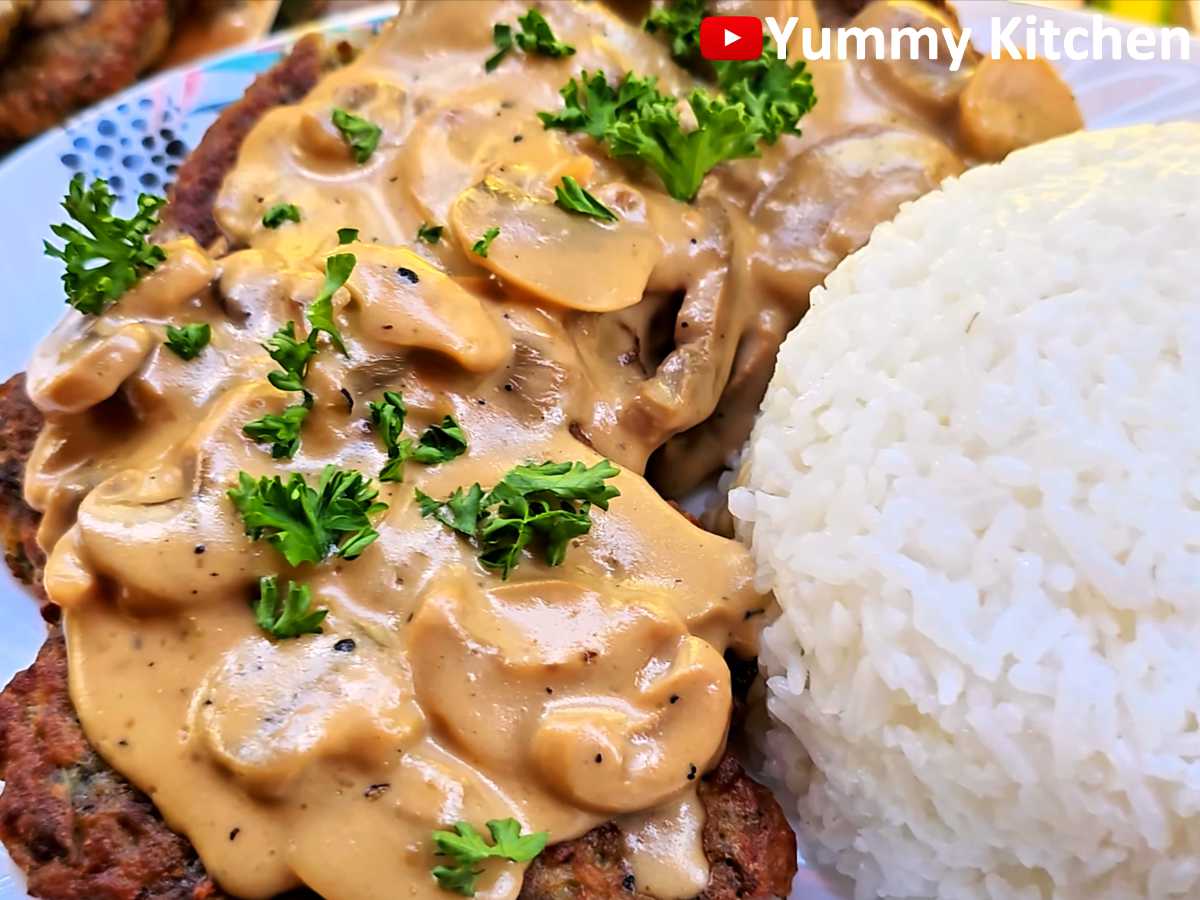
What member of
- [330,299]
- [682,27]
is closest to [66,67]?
[682,27]

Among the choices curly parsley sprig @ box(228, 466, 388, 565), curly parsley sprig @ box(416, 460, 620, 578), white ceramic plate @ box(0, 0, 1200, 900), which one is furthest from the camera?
white ceramic plate @ box(0, 0, 1200, 900)

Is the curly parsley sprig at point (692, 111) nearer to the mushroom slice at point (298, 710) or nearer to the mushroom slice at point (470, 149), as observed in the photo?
the mushroom slice at point (470, 149)

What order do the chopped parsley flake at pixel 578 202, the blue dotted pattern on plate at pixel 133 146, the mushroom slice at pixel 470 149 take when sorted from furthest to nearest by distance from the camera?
the blue dotted pattern on plate at pixel 133 146 < the mushroom slice at pixel 470 149 < the chopped parsley flake at pixel 578 202

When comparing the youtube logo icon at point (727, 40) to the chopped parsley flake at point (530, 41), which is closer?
the chopped parsley flake at point (530, 41)

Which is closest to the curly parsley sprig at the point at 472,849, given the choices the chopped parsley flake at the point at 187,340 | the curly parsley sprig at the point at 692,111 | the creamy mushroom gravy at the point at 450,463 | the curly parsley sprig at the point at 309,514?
the creamy mushroom gravy at the point at 450,463

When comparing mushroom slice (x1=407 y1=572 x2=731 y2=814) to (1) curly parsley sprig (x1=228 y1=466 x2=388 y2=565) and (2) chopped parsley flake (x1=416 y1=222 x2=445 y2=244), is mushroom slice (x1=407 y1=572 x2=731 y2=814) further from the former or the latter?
(2) chopped parsley flake (x1=416 y1=222 x2=445 y2=244)

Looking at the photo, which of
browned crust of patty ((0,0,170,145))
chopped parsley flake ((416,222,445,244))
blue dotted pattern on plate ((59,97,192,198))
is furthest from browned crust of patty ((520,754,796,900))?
browned crust of patty ((0,0,170,145))
